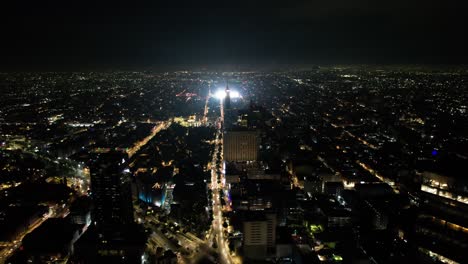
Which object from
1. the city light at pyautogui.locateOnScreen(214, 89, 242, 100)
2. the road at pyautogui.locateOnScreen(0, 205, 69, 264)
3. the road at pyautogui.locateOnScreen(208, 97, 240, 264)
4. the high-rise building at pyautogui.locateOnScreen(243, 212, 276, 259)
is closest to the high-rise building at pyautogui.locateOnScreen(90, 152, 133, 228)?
the road at pyautogui.locateOnScreen(0, 205, 69, 264)

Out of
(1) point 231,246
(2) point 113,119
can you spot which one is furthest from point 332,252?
(2) point 113,119

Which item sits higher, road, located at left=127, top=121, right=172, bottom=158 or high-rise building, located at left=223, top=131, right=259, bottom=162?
high-rise building, located at left=223, top=131, right=259, bottom=162

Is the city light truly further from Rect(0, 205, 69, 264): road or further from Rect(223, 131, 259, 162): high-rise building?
Rect(0, 205, 69, 264): road

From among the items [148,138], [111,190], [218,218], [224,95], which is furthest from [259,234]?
[224,95]

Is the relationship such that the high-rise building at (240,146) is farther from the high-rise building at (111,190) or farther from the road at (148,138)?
the high-rise building at (111,190)

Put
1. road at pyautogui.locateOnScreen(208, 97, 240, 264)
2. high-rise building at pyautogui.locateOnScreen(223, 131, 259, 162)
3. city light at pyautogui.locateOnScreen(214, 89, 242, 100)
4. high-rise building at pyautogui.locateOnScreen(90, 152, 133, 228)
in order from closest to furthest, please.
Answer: road at pyautogui.locateOnScreen(208, 97, 240, 264)
high-rise building at pyautogui.locateOnScreen(90, 152, 133, 228)
high-rise building at pyautogui.locateOnScreen(223, 131, 259, 162)
city light at pyautogui.locateOnScreen(214, 89, 242, 100)

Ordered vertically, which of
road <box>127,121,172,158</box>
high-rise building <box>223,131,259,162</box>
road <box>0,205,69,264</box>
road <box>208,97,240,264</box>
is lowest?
road <box>0,205,69,264</box>

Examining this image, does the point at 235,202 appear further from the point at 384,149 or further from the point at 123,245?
the point at 384,149
